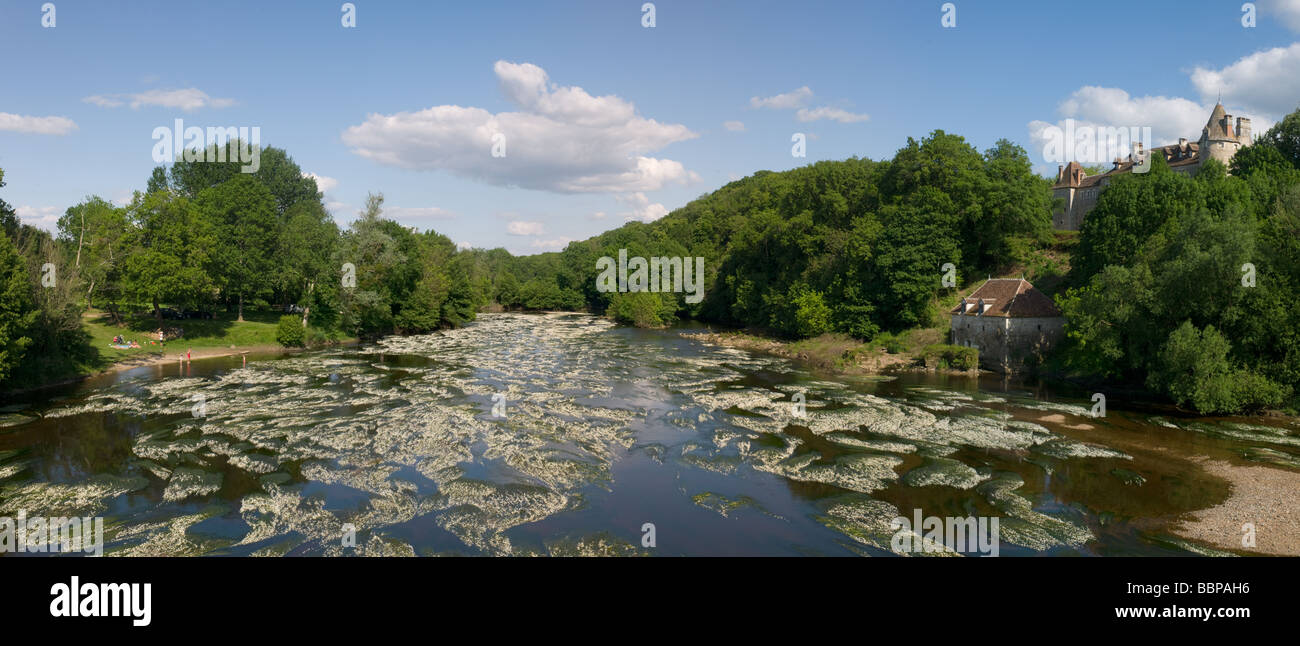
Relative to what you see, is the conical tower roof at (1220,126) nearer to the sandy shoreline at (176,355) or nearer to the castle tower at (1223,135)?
the castle tower at (1223,135)

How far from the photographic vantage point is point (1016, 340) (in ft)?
162

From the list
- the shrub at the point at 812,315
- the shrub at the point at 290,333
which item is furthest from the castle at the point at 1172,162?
the shrub at the point at 290,333

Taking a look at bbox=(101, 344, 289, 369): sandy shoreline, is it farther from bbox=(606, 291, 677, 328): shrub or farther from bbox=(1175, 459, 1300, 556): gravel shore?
bbox=(1175, 459, 1300, 556): gravel shore

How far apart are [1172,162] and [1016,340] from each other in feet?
149

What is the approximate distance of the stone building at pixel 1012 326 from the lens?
159 feet

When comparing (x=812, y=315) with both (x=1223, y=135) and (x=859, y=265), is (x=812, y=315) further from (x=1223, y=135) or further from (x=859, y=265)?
(x=1223, y=135)

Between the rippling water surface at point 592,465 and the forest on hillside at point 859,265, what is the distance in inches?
179

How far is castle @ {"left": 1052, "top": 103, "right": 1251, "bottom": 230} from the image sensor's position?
6619 centimetres

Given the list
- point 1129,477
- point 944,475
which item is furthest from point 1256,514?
point 944,475

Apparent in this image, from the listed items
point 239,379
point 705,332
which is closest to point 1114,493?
point 239,379

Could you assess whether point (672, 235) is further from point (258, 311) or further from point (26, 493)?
point (26, 493)

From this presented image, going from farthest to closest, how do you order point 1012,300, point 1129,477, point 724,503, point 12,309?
point 1012,300
point 12,309
point 1129,477
point 724,503

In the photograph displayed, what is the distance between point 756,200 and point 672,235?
35092 mm
